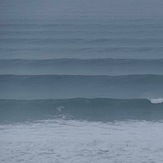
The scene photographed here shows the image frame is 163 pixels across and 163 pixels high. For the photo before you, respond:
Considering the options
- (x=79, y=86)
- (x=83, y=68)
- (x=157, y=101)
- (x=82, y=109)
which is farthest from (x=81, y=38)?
(x=82, y=109)

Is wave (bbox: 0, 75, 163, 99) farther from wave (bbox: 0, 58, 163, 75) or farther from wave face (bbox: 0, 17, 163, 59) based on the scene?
wave face (bbox: 0, 17, 163, 59)

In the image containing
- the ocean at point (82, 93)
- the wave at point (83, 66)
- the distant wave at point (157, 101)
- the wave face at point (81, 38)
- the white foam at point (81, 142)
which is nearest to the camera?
the white foam at point (81, 142)

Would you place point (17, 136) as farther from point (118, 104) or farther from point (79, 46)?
point (79, 46)

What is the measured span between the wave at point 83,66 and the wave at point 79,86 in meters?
0.58

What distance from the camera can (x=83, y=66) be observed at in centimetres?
1241

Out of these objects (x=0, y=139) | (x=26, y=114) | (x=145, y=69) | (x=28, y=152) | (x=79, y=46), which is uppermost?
(x=79, y=46)

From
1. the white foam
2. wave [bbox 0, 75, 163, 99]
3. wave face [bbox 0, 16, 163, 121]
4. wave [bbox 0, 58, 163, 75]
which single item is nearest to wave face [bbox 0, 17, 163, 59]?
wave face [bbox 0, 16, 163, 121]

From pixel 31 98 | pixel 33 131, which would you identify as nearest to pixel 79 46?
pixel 31 98

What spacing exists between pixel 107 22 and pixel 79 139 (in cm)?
1214

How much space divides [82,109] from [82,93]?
1.17 m

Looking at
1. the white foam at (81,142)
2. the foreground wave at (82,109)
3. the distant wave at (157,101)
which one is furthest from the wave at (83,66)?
the white foam at (81,142)

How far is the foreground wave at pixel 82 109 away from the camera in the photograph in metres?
8.55

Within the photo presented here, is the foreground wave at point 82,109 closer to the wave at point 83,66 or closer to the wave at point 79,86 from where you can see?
the wave at point 79,86

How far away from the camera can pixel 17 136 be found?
756cm
